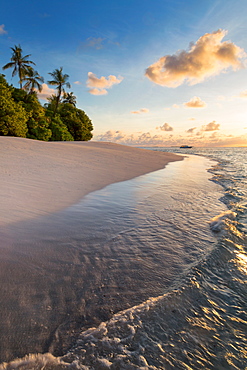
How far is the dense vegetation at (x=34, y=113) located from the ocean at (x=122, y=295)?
22.2 meters

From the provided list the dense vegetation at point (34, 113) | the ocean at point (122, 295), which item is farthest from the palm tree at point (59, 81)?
the ocean at point (122, 295)

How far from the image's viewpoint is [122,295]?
1800 millimetres

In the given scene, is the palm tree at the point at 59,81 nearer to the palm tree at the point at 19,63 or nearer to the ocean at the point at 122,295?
the palm tree at the point at 19,63

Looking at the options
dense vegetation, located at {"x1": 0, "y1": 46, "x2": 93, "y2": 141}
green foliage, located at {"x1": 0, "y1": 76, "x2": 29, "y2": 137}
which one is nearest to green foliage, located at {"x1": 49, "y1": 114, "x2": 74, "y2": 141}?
dense vegetation, located at {"x1": 0, "y1": 46, "x2": 93, "y2": 141}

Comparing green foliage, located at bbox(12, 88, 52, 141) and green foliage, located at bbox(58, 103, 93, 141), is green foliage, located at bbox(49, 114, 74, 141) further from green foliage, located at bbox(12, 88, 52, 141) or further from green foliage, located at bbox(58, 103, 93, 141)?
green foliage, located at bbox(58, 103, 93, 141)

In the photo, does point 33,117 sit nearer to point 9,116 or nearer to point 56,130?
point 56,130

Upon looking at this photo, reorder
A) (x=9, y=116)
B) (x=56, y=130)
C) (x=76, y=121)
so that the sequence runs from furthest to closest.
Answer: (x=76, y=121)
(x=56, y=130)
(x=9, y=116)

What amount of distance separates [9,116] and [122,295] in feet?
78.4

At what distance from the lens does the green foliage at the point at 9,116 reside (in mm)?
20184

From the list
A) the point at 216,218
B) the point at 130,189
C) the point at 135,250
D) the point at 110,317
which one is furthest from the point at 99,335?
the point at 130,189

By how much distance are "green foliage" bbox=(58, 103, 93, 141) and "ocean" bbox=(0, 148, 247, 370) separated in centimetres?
3696

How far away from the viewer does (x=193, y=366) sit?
1.25m

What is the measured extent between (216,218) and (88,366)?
3.51m

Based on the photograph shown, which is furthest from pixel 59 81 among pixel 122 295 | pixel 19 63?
pixel 122 295
